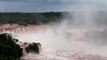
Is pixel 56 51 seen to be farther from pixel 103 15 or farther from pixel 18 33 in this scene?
pixel 103 15

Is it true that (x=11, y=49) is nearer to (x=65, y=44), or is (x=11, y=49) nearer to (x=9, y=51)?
(x=9, y=51)

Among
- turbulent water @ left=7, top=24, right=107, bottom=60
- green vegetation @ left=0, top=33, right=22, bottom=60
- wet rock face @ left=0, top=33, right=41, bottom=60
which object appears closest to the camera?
green vegetation @ left=0, top=33, right=22, bottom=60

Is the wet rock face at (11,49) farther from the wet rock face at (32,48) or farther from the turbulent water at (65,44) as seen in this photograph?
the turbulent water at (65,44)

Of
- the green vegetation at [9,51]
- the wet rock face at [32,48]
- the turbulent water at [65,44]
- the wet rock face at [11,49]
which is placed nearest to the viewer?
the green vegetation at [9,51]

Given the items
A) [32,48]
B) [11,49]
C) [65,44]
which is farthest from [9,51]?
[65,44]

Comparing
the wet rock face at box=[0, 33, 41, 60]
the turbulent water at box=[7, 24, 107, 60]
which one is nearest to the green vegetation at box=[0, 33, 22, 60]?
the wet rock face at box=[0, 33, 41, 60]

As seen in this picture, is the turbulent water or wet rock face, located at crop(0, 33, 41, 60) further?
the turbulent water

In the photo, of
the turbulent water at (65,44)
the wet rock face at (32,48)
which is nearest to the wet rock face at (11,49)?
the wet rock face at (32,48)

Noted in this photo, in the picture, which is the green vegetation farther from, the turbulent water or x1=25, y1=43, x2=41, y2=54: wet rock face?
x1=25, y1=43, x2=41, y2=54: wet rock face

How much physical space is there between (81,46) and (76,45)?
3.78 ft

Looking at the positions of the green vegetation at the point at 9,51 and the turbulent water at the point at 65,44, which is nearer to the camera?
the green vegetation at the point at 9,51

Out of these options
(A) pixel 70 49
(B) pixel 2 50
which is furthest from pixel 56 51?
(B) pixel 2 50

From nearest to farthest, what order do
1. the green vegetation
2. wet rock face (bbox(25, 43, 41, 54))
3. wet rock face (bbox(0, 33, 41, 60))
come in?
1. the green vegetation
2. wet rock face (bbox(0, 33, 41, 60))
3. wet rock face (bbox(25, 43, 41, 54))

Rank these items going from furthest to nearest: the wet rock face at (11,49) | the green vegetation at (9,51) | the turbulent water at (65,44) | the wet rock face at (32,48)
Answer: the wet rock face at (32,48), the turbulent water at (65,44), the wet rock face at (11,49), the green vegetation at (9,51)
